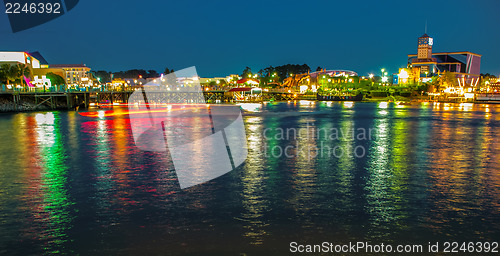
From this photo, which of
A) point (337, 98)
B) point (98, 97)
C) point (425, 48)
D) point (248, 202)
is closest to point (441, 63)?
point (425, 48)

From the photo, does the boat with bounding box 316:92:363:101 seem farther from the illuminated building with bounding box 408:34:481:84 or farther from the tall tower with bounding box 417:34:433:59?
the tall tower with bounding box 417:34:433:59

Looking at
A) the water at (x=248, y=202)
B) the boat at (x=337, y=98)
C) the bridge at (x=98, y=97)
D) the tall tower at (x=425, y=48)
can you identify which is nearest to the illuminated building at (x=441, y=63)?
the tall tower at (x=425, y=48)

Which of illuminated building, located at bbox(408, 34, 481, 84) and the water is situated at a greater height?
illuminated building, located at bbox(408, 34, 481, 84)

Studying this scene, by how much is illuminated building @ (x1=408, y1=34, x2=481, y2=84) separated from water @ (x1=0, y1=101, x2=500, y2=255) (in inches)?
5819

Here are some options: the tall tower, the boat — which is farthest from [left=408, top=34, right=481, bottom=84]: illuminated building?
the boat

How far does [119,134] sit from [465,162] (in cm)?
2165

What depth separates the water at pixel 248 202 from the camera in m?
8.06

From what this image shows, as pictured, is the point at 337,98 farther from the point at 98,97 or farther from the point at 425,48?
the point at 425,48

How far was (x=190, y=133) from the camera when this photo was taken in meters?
27.8

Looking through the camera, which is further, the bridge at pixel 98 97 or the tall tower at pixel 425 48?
the tall tower at pixel 425 48

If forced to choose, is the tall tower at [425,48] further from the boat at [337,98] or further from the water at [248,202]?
the water at [248,202]

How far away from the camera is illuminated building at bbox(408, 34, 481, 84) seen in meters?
161

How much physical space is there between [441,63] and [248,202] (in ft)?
593

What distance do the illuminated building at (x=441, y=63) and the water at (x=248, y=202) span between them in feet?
485
